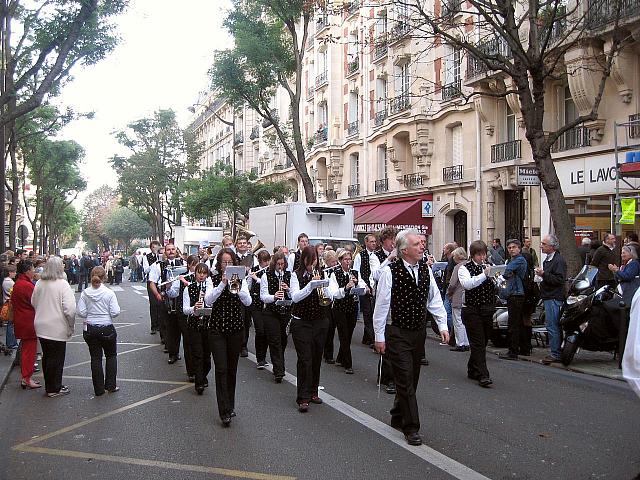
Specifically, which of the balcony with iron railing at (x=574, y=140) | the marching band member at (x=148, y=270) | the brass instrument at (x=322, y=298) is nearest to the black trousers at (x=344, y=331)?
the brass instrument at (x=322, y=298)

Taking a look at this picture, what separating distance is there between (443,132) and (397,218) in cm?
382

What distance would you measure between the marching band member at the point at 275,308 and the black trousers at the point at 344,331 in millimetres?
899

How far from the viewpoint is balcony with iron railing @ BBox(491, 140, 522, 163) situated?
22344 mm

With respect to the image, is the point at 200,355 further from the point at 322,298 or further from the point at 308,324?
the point at 322,298

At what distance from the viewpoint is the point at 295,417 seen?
7406 mm

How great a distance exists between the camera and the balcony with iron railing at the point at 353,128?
113 feet

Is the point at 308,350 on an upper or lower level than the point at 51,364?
upper

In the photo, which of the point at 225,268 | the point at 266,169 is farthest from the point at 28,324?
the point at 266,169

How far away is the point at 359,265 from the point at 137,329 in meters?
7.00

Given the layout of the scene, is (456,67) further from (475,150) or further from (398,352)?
(398,352)

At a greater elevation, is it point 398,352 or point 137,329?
point 398,352

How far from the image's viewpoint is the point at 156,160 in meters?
57.1

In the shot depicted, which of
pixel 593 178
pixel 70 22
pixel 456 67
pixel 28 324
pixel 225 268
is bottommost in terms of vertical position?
pixel 28 324

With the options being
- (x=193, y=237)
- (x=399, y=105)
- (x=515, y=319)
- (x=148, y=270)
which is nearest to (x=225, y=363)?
(x=515, y=319)
